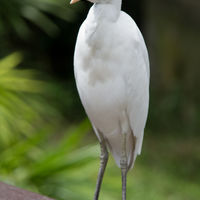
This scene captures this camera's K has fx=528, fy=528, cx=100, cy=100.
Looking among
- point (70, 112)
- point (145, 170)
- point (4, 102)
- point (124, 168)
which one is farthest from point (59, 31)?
point (124, 168)

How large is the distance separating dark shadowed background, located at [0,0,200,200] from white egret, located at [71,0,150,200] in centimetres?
81

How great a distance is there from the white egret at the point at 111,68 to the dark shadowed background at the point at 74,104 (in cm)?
81

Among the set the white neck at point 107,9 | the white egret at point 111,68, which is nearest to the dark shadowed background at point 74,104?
the white egret at point 111,68

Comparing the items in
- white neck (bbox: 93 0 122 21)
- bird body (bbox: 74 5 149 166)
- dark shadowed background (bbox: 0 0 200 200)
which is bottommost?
dark shadowed background (bbox: 0 0 200 200)

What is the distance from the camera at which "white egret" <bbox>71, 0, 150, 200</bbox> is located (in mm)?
1152

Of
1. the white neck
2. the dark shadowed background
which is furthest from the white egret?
the dark shadowed background

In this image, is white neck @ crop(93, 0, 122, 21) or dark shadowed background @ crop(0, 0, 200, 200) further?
dark shadowed background @ crop(0, 0, 200, 200)

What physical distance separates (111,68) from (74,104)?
3.41 meters

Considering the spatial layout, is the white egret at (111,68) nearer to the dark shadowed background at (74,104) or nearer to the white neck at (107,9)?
the white neck at (107,9)

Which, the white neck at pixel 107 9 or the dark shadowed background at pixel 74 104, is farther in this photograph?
the dark shadowed background at pixel 74 104

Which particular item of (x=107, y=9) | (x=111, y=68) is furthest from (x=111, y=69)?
(x=107, y=9)

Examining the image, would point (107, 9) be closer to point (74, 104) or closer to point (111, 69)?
point (111, 69)

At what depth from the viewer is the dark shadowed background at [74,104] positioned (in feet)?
6.95

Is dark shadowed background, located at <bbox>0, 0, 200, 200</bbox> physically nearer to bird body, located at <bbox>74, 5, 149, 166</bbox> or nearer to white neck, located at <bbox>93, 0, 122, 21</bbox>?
bird body, located at <bbox>74, 5, 149, 166</bbox>
